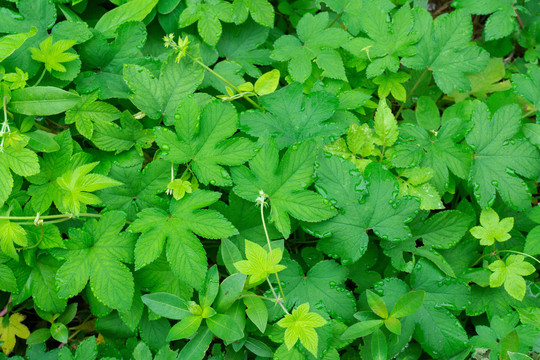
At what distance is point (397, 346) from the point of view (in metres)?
1.91

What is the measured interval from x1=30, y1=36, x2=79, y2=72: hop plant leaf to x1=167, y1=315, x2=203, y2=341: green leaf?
134cm

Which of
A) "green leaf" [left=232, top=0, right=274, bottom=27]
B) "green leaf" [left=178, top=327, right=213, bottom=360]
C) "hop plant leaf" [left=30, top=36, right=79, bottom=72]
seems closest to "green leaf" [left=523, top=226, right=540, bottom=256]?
"green leaf" [left=178, top=327, right=213, bottom=360]

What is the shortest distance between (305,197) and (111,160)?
39.5 inches

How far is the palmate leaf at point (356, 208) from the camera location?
1888 millimetres

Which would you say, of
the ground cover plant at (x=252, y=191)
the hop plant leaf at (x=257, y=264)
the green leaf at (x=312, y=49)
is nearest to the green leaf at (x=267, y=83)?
the ground cover plant at (x=252, y=191)

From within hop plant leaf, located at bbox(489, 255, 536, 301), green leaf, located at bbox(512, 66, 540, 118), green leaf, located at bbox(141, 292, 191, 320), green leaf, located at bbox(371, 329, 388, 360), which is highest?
green leaf, located at bbox(512, 66, 540, 118)

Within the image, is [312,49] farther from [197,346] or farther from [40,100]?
[197,346]

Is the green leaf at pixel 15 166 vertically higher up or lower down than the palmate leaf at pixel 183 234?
higher up

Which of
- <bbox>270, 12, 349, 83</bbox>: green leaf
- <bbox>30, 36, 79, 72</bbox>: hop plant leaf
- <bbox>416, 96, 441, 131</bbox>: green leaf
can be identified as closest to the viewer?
<bbox>30, 36, 79, 72</bbox>: hop plant leaf

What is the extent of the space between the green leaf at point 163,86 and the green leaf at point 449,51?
46.6 inches

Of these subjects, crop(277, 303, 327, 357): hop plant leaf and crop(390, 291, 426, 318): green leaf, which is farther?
crop(390, 291, 426, 318): green leaf

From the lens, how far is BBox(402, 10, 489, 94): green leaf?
7.44 feet

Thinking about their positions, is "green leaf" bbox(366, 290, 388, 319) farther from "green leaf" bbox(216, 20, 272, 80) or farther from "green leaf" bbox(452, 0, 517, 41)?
"green leaf" bbox(452, 0, 517, 41)

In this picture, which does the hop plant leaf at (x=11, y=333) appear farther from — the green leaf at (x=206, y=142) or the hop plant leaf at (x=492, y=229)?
the hop plant leaf at (x=492, y=229)
